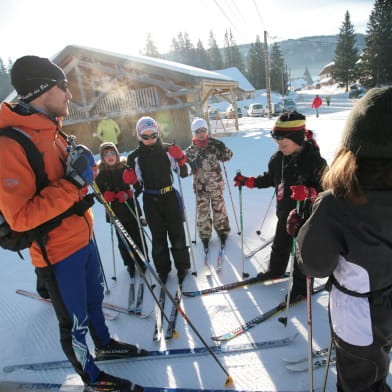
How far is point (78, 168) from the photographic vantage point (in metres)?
1.77

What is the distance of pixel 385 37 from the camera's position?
33562 mm

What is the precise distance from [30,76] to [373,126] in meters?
1.99

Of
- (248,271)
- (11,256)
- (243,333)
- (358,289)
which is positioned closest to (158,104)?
(11,256)

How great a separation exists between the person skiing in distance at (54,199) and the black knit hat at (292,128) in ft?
5.65

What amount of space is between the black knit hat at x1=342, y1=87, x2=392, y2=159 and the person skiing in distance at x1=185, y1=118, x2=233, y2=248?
3.08m

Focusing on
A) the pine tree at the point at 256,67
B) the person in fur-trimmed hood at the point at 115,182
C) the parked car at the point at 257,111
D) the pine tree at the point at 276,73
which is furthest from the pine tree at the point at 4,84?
Result: the person in fur-trimmed hood at the point at 115,182

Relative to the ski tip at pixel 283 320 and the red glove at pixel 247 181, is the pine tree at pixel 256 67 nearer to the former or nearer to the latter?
the red glove at pixel 247 181

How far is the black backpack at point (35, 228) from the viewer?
1.62 m

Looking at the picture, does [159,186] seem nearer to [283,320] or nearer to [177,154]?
[177,154]

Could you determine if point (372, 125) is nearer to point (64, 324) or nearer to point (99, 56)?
point (64, 324)

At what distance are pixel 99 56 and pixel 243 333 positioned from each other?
1281 centimetres

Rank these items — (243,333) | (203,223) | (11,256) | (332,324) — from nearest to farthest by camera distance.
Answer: (332,324)
(243,333)
(203,223)
(11,256)

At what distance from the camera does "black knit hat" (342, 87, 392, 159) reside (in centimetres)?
105

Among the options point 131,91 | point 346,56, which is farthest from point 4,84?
point 346,56
